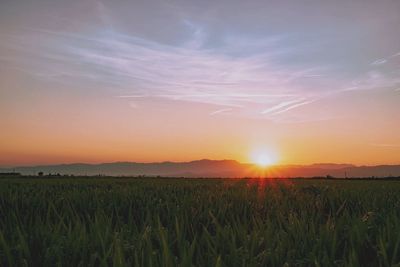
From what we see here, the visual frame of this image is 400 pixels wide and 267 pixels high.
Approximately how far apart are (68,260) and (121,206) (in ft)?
10.5

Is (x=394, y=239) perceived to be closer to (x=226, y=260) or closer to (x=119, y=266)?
(x=226, y=260)

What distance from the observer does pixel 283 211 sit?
492 centimetres

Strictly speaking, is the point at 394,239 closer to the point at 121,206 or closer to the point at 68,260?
the point at 68,260

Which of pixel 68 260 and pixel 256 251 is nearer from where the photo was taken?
pixel 68 260

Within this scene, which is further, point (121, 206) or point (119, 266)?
point (121, 206)

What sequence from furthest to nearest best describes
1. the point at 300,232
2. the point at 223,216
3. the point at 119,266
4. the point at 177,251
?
1. the point at 223,216
2. the point at 300,232
3. the point at 177,251
4. the point at 119,266

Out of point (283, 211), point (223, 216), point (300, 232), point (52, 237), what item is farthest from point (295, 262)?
point (283, 211)

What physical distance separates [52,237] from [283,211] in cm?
296

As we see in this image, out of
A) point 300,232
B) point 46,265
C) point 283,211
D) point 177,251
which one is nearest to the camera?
point 46,265

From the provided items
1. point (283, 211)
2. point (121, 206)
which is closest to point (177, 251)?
point (283, 211)

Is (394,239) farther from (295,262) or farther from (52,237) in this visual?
(52,237)

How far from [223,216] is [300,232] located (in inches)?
56.4

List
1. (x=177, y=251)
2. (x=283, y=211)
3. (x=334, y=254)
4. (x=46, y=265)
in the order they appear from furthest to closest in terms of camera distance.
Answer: (x=283, y=211), (x=177, y=251), (x=334, y=254), (x=46, y=265)

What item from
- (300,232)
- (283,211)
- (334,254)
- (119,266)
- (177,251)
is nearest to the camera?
(119,266)
